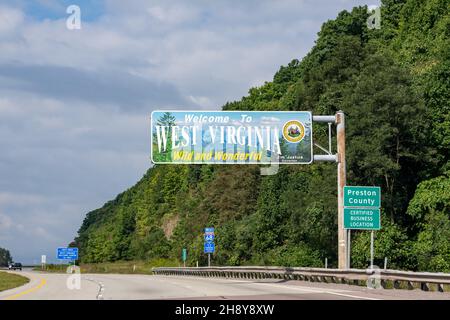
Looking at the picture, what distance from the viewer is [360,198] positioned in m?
31.0

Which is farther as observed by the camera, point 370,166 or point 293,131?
point 370,166

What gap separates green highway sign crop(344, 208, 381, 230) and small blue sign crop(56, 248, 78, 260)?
255 feet

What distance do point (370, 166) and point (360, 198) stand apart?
71.9 feet

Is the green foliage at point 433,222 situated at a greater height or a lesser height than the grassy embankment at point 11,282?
greater

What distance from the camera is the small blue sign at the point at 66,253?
338 ft

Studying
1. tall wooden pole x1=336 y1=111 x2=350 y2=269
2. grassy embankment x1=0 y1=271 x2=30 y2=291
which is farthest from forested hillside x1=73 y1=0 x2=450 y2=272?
grassy embankment x1=0 y1=271 x2=30 y2=291

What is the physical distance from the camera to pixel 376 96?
2056 inches

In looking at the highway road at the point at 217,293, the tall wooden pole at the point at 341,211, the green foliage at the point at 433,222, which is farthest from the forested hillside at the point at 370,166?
the highway road at the point at 217,293

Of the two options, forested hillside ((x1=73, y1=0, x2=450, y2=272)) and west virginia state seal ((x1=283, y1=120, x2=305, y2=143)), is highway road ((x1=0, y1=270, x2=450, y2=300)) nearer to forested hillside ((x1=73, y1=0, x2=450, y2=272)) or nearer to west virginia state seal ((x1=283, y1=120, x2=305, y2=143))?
west virginia state seal ((x1=283, y1=120, x2=305, y2=143))

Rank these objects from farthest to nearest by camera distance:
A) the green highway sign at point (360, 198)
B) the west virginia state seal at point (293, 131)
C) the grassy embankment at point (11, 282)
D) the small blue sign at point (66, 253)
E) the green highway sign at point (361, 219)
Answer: the small blue sign at point (66, 253), the west virginia state seal at point (293, 131), the grassy embankment at point (11, 282), the green highway sign at point (360, 198), the green highway sign at point (361, 219)

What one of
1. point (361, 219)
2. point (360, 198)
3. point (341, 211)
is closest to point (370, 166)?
point (341, 211)

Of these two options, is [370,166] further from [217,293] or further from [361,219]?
[217,293]

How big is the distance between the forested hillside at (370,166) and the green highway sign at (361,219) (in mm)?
17423

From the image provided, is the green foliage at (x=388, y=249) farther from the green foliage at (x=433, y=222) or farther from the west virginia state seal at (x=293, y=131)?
the west virginia state seal at (x=293, y=131)
